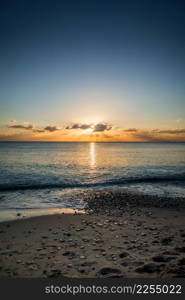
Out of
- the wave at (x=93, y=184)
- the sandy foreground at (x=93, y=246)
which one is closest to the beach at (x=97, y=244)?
the sandy foreground at (x=93, y=246)

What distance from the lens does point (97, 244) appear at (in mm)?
7832

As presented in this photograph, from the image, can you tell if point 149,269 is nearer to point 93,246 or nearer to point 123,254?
point 123,254

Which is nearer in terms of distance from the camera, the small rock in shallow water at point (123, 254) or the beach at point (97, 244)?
the beach at point (97, 244)

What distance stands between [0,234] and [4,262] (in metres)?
2.74

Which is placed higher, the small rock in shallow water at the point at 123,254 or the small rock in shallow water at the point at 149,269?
the small rock in shallow water at the point at 149,269

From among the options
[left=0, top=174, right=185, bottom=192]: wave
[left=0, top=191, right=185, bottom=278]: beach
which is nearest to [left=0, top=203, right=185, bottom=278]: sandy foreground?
[left=0, top=191, right=185, bottom=278]: beach

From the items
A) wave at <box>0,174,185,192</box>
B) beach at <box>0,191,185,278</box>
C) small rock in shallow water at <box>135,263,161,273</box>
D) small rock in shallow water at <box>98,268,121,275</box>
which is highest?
small rock in shallow water at <box>135,263,161,273</box>

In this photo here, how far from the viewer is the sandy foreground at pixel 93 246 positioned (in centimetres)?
596

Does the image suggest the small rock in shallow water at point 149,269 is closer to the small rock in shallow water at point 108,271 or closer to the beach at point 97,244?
the beach at point 97,244

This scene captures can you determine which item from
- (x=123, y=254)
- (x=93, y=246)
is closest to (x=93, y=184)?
(x=93, y=246)

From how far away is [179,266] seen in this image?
19.5 feet

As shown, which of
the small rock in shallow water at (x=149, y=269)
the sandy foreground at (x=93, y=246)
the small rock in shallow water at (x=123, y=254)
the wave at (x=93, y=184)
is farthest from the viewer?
the wave at (x=93, y=184)

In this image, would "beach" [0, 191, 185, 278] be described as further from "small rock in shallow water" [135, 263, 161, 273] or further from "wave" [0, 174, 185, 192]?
"wave" [0, 174, 185, 192]

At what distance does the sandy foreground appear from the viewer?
596 centimetres
